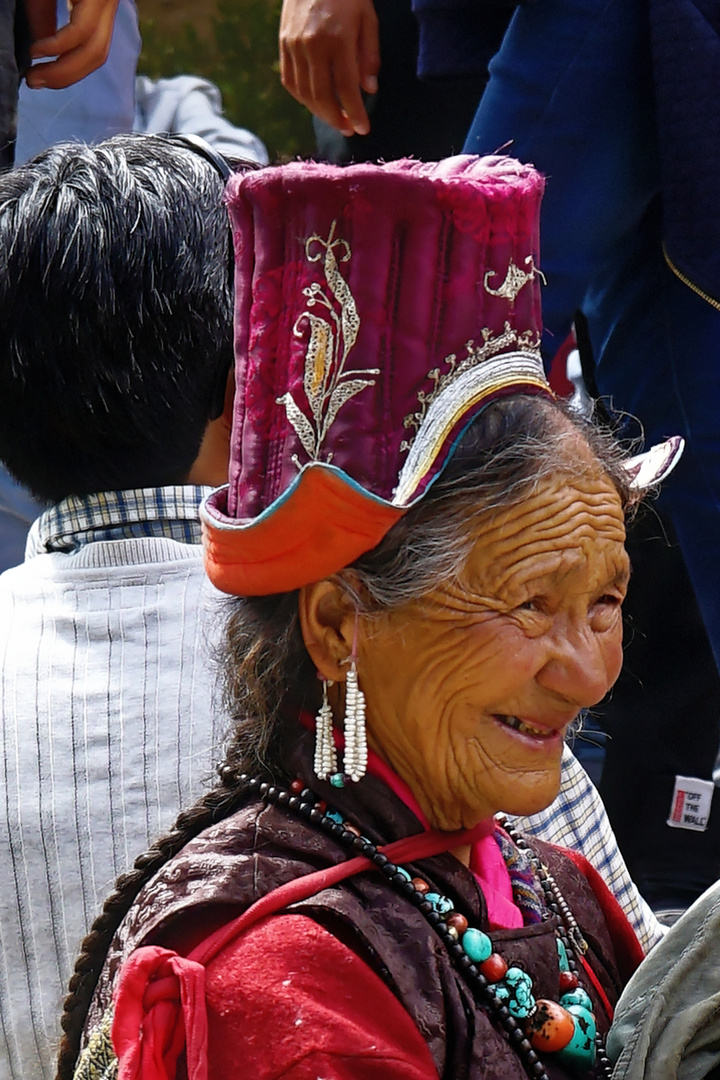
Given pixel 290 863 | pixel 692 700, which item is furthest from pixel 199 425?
pixel 692 700

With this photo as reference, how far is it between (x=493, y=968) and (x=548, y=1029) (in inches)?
4.4

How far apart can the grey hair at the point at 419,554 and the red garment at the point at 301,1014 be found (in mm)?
281

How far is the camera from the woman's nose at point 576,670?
5.72ft

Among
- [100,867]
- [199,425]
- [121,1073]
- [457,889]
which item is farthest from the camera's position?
[199,425]

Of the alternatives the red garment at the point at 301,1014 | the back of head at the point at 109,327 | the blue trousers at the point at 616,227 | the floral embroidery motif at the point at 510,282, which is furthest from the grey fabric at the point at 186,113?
the red garment at the point at 301,1014

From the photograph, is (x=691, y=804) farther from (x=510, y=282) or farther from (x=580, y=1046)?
(x=510, y=282)

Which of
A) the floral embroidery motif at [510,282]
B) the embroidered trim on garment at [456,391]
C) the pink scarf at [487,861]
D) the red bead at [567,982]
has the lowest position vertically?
the red bead at [567,982]

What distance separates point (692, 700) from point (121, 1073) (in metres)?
2.52

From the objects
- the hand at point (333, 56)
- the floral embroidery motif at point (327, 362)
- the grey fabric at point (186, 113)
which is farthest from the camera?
the grey fabric at point (186, 113)

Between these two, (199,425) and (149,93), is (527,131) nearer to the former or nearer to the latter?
(199,425)

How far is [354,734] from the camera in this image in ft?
5.59

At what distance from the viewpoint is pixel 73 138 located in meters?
4.21

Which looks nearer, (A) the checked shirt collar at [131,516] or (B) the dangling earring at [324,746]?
(B) the dangling earring at [324,746]

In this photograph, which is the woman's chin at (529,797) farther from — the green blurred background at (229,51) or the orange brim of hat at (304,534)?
the green blurred background at (229,51)
